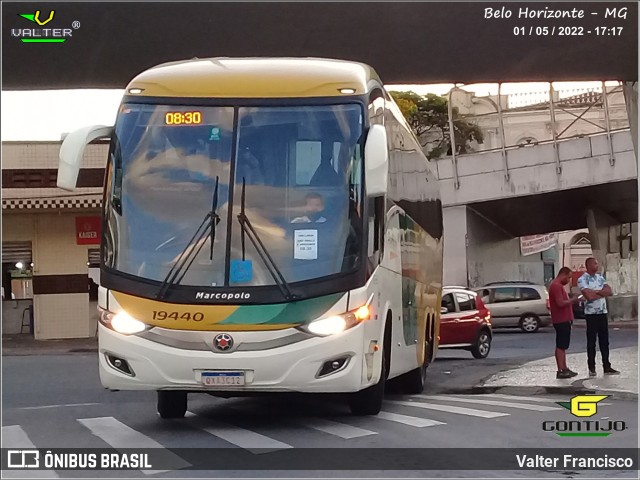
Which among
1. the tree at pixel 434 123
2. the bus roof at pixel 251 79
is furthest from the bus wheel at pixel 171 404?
the tree at pixel 434 123

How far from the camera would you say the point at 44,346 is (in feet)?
64.9

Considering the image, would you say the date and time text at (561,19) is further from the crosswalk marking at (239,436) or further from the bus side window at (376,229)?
the crosswalk marking at (239,436)

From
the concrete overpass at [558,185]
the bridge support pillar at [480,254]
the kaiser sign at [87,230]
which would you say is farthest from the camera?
the kaiser sign at [87,230]

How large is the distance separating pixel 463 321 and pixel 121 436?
419 inches

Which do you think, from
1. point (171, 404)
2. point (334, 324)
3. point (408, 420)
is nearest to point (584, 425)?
point (408, 420)

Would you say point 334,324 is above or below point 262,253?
below

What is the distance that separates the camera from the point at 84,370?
51.0 feet

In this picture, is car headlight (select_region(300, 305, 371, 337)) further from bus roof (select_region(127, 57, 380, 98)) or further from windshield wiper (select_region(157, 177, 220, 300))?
bus roof (select_region(127, 57, 380, 98))

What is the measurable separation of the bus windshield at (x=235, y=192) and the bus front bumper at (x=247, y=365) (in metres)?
0.52

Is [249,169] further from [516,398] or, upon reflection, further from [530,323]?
[530,323]

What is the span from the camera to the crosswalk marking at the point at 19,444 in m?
6.16

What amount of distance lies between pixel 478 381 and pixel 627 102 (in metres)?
5.33

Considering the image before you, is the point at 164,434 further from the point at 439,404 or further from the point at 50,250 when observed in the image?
the point at 50,250

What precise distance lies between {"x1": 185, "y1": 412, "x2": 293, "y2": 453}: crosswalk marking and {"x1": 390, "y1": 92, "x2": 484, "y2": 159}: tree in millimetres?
4580
